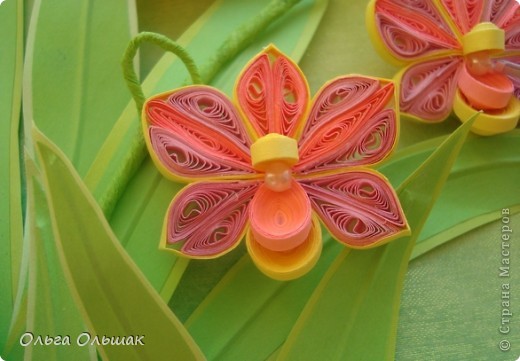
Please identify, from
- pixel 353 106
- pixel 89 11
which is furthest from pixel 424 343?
pixel 89 11

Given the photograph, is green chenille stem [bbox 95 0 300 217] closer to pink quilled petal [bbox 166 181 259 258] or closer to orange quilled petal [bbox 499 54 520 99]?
pink quilled petal [bbox 166 181 259 258]

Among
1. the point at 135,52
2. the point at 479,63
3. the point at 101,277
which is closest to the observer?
the point at 101,277

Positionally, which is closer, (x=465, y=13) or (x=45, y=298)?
(x=45, y=298)

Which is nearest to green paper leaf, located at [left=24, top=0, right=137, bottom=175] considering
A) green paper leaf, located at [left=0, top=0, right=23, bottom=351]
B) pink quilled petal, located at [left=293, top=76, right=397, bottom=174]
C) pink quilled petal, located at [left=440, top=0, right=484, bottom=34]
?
green paper leaf, located at [left=0, top=0, right=23, bottom=351]

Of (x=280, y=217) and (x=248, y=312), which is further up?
(x=280, y=217)

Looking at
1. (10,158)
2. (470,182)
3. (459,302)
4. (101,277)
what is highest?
(10,158)

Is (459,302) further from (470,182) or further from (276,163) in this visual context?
(276,163)

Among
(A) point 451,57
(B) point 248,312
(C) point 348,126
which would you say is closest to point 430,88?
(A) point 451,57
